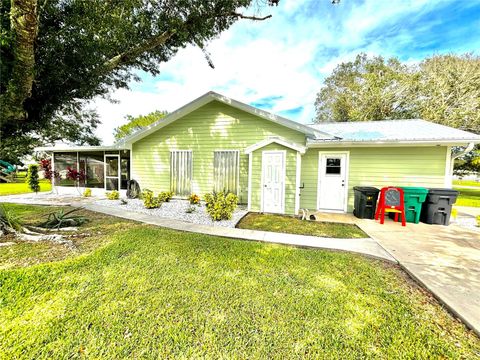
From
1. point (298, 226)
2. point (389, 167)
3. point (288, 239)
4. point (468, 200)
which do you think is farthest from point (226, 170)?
point (468, 200)

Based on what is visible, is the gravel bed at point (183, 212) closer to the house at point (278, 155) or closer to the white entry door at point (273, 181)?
the house at point (278, 155)

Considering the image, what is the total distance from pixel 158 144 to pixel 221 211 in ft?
16.9

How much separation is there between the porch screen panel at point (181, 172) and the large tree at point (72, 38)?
388 cm

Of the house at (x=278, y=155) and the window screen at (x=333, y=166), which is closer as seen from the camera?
the house at (x=278, y=155)

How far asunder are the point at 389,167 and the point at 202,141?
7258 millimetres

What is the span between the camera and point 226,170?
8.16 meters

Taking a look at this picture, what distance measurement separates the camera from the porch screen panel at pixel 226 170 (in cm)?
804

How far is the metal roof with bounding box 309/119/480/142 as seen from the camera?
20.3 feet

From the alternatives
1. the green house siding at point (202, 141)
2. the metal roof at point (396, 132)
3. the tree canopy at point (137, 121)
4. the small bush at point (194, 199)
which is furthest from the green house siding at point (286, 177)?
the tree canopy at point (137, 121)

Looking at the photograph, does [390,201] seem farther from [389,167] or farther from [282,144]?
[282,144]

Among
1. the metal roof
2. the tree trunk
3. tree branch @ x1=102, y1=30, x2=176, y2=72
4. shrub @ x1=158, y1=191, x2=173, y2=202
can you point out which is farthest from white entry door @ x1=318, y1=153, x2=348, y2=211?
the tree trunk

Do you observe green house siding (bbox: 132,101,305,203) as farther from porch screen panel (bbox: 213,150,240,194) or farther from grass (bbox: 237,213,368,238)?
grass (bbox: 237,213,368,238)

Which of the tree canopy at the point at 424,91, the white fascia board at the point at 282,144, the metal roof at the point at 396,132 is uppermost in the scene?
the tree canopy at the point at 424,91

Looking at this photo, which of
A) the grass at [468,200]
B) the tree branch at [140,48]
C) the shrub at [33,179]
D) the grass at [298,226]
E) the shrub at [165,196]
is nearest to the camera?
the grass at [298,226]
